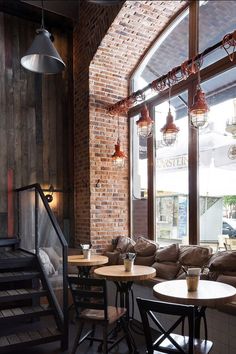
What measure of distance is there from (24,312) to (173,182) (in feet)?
8.42

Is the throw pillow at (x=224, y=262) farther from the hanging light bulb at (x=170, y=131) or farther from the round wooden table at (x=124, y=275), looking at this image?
the hanging light bulb at (x=170, y=131)

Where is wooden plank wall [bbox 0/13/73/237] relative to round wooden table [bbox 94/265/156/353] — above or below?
above

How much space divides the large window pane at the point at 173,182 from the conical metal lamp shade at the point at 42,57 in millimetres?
1922

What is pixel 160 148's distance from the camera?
5258mm

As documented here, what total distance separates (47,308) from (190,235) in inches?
78.0

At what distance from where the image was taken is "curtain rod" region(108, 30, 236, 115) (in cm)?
359

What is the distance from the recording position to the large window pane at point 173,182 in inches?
187

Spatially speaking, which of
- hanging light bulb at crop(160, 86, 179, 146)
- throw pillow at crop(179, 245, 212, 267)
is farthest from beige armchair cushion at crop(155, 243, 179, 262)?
hanging light bulb at crop(160, 86, 179, 146)

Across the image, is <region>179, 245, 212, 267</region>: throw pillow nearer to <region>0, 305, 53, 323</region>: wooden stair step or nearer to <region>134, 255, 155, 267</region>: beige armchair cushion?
<region>134, 255, 155, 267</region>: beige armchair cushion

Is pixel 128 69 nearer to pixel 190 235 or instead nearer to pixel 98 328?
pixel 190 235

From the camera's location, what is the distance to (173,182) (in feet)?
16.2

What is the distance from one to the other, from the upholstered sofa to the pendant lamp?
101 inches

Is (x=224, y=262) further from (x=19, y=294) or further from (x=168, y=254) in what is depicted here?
(x=19, y=294)

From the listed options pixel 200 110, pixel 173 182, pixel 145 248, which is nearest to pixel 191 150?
pixel 173 182
